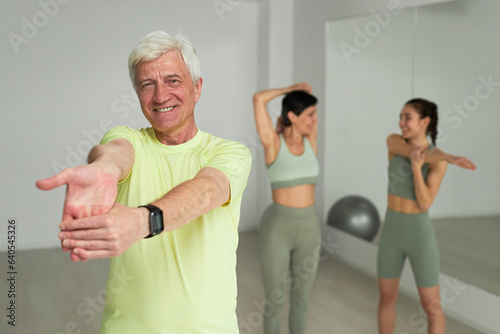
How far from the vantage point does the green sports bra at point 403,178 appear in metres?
2.92

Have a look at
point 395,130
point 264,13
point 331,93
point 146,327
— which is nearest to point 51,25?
point 264,13

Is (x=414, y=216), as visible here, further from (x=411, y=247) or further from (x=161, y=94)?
(x=161, y=94)

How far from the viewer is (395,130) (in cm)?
447

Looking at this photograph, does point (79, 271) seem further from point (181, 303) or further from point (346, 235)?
point (181, 303)

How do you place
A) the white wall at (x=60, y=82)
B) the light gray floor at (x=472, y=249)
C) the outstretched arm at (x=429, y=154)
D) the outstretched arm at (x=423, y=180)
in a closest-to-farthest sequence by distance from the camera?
the outstretched arm at (x=429, y=154) < the outstretched arm at (x=423, y=180) < the light gray floor at (x=472, y=249) < the white wall at (x=60, y=82)

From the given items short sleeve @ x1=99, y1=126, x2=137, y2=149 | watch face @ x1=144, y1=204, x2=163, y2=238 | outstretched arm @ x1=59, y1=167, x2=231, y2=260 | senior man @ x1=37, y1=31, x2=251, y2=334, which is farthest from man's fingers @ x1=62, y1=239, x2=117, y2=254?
short sleeve @ x1=99, y1=126, x2=137, y2=149

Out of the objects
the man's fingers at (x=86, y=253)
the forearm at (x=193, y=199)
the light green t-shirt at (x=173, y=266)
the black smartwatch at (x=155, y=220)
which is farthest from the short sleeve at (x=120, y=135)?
the man's fingers at (x=86, y=253)

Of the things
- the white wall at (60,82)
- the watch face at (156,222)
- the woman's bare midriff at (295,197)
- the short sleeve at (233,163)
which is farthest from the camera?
the white wall at (60,82)

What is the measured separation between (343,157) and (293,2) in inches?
73.9

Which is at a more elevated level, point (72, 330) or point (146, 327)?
point (146, 327)

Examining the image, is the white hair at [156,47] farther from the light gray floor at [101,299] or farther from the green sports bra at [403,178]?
the light gray floor at [101,299]

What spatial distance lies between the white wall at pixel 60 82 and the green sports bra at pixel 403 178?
3.19 metres

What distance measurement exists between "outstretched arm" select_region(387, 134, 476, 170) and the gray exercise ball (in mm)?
1700

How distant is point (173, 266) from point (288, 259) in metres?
1.65
